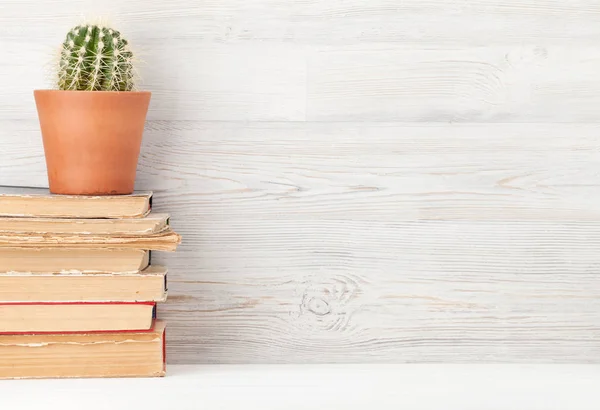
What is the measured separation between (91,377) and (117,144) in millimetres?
319

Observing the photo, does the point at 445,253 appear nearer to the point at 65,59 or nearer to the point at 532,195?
the point at 532,195

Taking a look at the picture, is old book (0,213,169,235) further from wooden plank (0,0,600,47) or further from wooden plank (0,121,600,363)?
wooden plank (0,0,600,47)

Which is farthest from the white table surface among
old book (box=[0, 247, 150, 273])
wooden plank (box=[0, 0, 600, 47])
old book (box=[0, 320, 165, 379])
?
wooden plank (box=[0, 0, 600, 47])

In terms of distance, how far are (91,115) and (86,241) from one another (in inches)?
6.6

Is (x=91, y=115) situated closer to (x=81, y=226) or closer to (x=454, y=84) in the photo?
(x=81, y=226)

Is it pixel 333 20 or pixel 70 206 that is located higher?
pixel 333 20

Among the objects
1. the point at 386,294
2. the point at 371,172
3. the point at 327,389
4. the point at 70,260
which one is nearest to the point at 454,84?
the point at 371,172

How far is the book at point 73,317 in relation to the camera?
3.23 ft

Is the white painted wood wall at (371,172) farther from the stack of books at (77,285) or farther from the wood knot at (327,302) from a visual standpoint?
the stack of books at (77,285)

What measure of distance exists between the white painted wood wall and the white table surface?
5 centimetres

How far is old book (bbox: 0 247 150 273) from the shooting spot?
38.8 inches

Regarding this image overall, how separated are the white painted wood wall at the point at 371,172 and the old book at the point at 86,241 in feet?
0.53

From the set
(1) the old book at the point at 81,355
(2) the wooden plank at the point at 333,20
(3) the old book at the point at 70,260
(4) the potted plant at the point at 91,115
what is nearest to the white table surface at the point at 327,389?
(1) the old book at the point at 81,355

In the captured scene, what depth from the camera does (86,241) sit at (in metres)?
0.97
